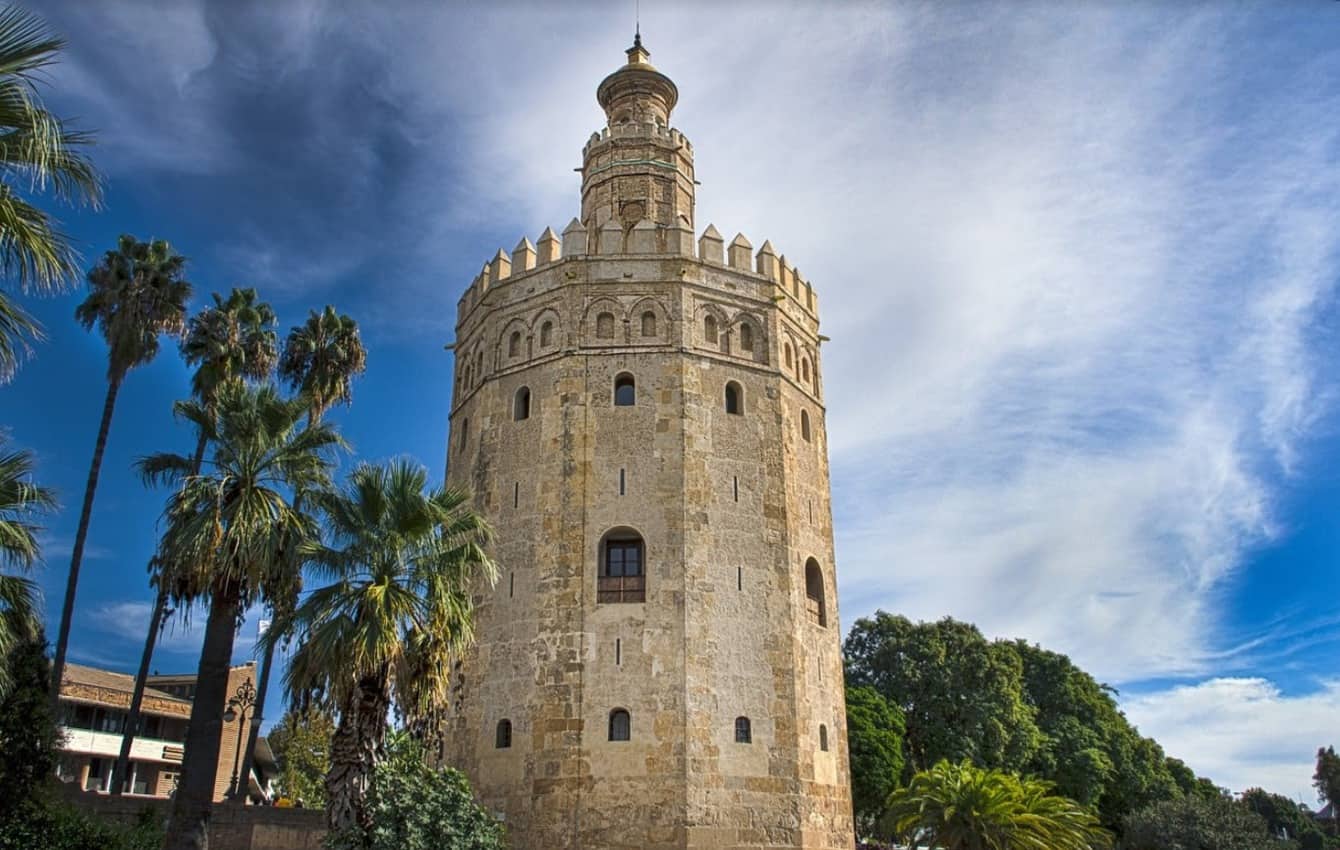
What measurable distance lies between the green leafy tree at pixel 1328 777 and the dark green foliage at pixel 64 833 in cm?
7571

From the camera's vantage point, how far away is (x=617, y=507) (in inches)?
885

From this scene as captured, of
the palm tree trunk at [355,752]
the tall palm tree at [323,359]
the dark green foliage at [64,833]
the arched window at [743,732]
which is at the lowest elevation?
the dark green foliage at [64,833]

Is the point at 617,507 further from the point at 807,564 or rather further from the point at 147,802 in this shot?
the point at 147,802

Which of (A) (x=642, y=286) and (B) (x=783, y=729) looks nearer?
(B) (x=783, y=729)

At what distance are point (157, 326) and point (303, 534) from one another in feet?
34.3

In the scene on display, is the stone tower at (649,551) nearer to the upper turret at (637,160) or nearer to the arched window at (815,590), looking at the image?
the arched window at (815,590)

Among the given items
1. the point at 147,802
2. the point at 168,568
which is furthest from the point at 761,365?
the point at 147,802

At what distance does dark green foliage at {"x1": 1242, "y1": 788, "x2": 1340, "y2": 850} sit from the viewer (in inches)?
2721

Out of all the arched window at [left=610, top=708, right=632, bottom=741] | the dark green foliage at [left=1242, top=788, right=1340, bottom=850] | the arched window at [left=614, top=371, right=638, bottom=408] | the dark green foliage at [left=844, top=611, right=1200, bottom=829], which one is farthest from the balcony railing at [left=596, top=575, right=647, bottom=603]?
the dark green foliage at [left=1242, top=788, right=1340, bottom=850]

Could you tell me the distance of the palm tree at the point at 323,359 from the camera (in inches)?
1115

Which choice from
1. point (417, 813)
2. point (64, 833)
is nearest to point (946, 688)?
point (417, 813)

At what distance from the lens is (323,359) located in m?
28.4

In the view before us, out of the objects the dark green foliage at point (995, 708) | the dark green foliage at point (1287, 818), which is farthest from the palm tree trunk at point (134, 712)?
the dark green foliage at point (1287, 818)

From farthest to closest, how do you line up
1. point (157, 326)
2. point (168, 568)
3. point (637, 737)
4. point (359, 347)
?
1. point (359, 347)
2. point (157, 326)
3. point (637, 737)
4. point (168, 568)
